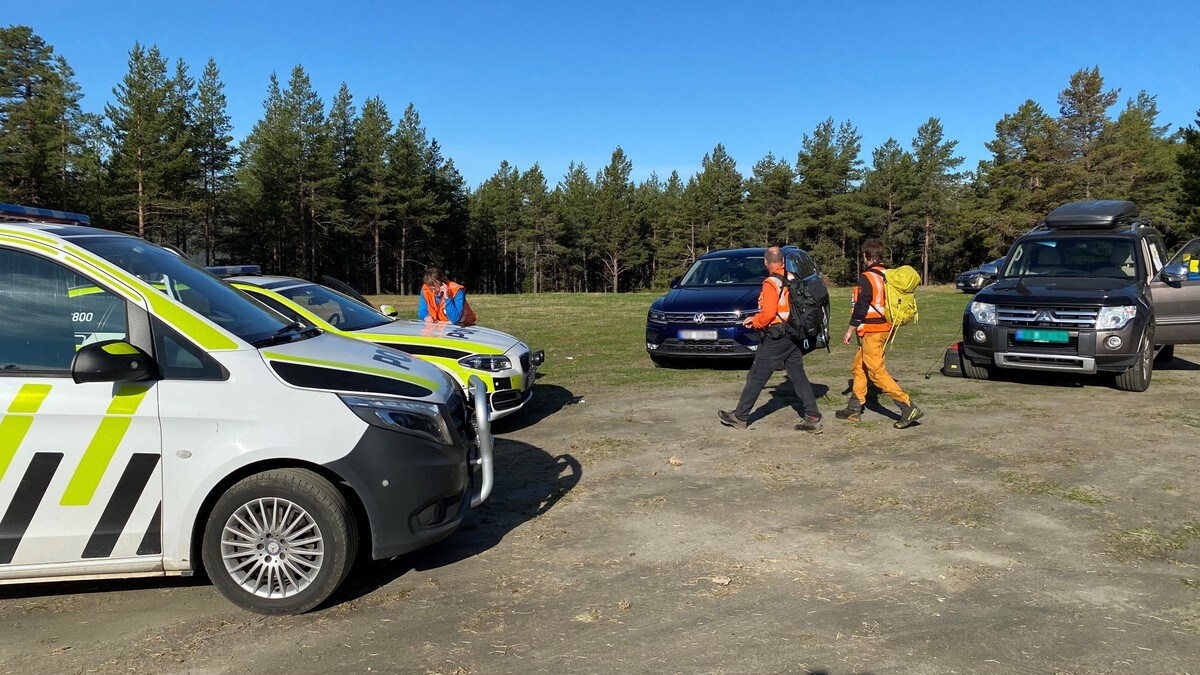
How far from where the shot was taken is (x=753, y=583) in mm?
4117

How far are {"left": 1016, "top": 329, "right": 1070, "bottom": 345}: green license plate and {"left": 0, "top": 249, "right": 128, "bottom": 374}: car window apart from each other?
933 centimetres

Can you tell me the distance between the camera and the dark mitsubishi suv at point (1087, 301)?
885 cm

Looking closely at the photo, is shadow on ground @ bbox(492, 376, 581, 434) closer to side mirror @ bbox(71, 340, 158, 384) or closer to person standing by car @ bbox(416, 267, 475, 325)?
person standing by car @ bbox(416, 267, 475, 325)

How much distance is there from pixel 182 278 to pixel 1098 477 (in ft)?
21.9

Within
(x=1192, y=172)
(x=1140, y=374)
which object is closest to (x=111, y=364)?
(x=1140, y=374)

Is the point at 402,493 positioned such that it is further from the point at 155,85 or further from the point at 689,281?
the point at 155,85

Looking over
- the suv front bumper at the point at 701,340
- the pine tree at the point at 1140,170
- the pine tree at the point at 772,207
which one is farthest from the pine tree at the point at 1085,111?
the suv front bumper at the point at 701,340

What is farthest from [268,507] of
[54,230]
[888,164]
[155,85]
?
[888,164]

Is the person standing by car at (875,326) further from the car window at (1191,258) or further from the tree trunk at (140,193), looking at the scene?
the tree trunk at (140,193)

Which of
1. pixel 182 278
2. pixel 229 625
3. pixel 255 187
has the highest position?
pixel 255 187

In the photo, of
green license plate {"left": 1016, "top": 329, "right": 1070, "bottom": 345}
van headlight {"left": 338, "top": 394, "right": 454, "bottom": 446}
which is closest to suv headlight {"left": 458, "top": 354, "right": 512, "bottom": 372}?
van headlight {"left": 338, "top": 394, "right": 454, "bottom": 446}

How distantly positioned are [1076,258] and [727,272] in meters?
4.91

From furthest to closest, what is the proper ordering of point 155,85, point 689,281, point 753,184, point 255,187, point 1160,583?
1. point 753,184
2. point 255,187
3. point 155,85
4. point 689,281
5. point 1160,583

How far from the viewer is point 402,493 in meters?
3.88
